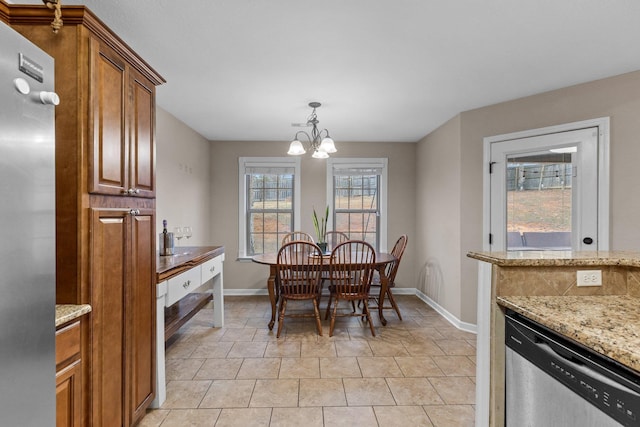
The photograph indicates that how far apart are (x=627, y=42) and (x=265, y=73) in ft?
8.23

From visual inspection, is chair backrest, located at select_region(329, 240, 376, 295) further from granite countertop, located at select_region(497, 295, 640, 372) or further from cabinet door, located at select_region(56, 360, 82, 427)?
cabinet door, located at select_region(56, 360, 82, 427)

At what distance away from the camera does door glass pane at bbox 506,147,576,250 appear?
118 inches

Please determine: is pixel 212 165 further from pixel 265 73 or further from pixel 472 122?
pixel 472 122

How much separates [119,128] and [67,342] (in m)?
1.01

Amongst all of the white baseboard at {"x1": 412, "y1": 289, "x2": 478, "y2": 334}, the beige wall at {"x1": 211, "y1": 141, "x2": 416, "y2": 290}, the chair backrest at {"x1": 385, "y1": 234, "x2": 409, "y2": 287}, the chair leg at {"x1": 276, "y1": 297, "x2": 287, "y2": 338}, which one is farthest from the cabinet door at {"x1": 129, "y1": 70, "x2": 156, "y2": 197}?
the white baseboard at {"x1": 412, "y1": 289, "x2": 478, "y2": 334}

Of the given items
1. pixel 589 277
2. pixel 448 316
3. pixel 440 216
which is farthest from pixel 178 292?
pixel 440 216

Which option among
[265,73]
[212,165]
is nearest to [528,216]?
[265,73]

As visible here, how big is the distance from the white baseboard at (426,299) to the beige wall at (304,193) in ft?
0.22

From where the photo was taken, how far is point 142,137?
1.88 meters

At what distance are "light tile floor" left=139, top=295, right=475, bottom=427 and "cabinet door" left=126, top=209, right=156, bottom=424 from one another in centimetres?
28

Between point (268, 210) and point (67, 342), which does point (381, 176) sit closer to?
point (268, 210)

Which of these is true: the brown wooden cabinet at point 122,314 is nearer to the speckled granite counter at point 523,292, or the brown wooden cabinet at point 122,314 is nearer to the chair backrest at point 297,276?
the chair backrest at point 297,276

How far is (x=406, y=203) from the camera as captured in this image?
16.7ft

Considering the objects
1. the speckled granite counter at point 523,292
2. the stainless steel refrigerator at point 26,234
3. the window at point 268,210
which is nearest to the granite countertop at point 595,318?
the speckled granite counter at point 523,292
